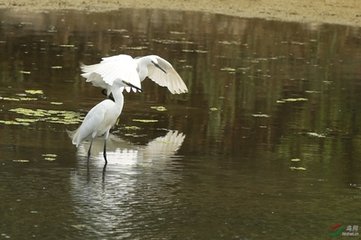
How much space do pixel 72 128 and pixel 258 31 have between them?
11.8 metres

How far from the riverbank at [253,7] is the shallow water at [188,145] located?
4.61 metres

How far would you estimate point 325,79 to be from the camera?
1677 centimetres

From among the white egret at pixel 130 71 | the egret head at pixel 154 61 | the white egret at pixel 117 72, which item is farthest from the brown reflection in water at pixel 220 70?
the white egret at pixel 117 72

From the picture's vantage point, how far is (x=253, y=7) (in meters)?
26.8

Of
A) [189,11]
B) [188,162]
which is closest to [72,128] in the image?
[188,162]

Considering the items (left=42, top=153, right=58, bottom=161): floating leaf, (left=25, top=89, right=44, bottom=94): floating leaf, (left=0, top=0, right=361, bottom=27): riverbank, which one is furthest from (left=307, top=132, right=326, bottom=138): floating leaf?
(left=0, top=0, right=361, bottom=27): riverbank

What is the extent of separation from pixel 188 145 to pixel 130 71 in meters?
1.06

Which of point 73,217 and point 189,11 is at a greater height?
point 189,11

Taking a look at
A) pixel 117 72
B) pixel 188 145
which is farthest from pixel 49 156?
pixel 188 145

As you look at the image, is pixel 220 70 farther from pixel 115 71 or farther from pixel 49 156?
pixel 49 156

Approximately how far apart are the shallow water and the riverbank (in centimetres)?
461

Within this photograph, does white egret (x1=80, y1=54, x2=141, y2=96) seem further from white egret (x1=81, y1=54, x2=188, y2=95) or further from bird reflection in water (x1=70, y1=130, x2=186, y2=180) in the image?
bird reflection in water (x1=70, y1=130, x2=186, y2=180)

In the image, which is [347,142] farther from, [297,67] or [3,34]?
[3,34]

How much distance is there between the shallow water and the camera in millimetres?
8180
